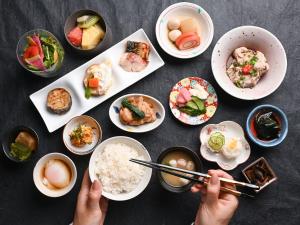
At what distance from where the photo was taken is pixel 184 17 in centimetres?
390

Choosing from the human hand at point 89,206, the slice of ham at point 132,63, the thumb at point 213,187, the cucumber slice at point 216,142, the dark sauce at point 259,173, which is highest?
the slice of ham at point 132,63

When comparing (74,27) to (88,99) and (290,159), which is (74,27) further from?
(290,159)

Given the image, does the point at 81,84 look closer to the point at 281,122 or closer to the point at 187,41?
the point at 187,41

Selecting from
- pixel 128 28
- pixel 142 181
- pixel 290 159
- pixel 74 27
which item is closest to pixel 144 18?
pixel 128 28

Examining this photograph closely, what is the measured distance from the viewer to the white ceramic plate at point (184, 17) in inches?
149

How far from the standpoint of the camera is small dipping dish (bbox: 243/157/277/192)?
3.61 metres

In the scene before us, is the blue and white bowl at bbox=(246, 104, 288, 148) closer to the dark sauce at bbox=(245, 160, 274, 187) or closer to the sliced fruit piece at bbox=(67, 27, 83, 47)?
the dark sauce at bbox=(245, 160, 274, 187)

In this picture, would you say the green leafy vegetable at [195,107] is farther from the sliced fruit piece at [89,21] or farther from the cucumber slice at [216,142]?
the sliced fruit piece at [89,21]

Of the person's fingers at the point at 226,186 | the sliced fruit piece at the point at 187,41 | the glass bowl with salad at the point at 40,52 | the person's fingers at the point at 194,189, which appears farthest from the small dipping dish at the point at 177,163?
the glass bowl with salad at the point at 40,52

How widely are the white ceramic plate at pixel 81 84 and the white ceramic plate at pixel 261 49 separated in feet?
1.67

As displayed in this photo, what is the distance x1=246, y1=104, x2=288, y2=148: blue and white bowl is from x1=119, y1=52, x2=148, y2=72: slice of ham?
1.03m

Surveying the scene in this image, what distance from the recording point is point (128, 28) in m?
3.94

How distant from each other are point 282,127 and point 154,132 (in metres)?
1.11

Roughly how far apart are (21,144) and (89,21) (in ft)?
4.06
